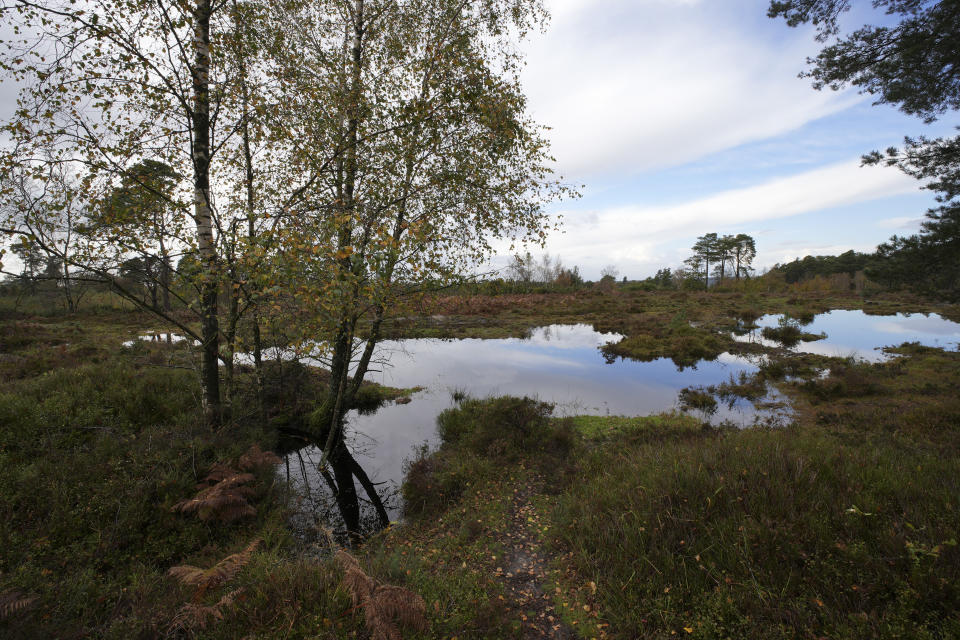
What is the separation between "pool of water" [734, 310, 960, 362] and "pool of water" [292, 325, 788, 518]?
6199mm

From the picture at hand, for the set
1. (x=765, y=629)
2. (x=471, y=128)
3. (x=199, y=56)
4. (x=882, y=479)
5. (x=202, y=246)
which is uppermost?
(x=199, y=56)

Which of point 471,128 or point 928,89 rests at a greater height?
point 928,89

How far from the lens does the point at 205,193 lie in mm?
6758

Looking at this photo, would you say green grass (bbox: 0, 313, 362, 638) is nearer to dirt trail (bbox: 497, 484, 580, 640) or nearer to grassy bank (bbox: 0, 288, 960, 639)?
grassy bank (bbox: 0, 288, 960, 639)

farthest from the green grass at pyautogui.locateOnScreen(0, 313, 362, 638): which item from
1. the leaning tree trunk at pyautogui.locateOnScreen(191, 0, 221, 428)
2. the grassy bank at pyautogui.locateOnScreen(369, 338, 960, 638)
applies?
the grassy bank at pyautogui.locateOnScreen(369, 338, 960, 638)

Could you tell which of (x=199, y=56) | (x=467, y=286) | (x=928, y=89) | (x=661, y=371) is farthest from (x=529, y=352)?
(x=199, y=56)

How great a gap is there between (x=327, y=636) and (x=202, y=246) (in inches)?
256

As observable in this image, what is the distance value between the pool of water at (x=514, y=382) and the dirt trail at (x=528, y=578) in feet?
9.23

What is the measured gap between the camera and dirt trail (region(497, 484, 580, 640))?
3.95 m

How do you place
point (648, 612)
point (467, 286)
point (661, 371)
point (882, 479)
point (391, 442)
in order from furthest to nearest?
point (661, 371) → point (391, 442) → point (467, 286) → point (882, 479) → point (648, 612)

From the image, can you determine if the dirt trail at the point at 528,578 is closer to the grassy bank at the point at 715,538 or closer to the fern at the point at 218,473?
the grassy bank at the point at 715,538

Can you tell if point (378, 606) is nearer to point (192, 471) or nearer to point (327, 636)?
point (327, 636)

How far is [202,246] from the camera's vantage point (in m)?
6.59

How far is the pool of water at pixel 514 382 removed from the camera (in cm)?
1055
